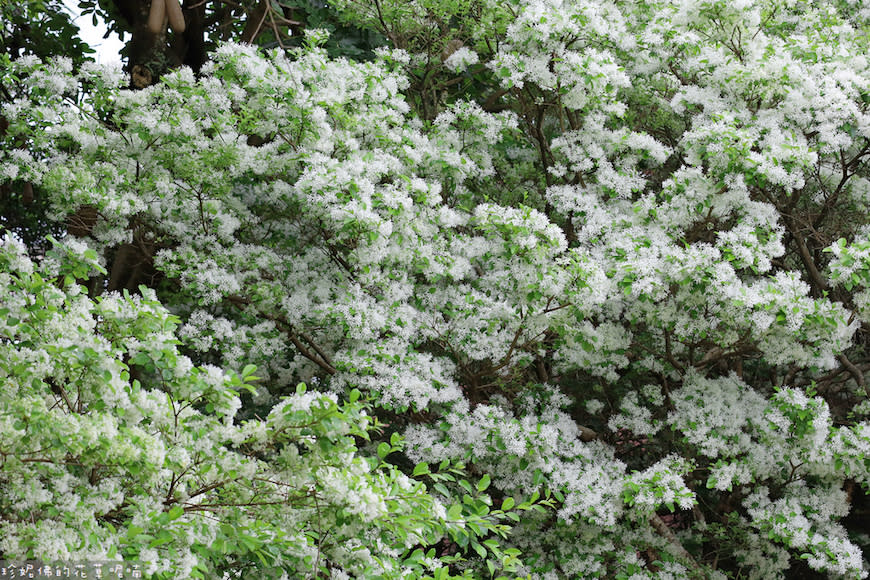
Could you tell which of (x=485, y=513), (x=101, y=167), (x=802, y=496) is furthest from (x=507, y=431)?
(x=101, y=167)

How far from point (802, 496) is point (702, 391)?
0.94 metres

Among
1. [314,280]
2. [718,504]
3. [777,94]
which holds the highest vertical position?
[777,94]

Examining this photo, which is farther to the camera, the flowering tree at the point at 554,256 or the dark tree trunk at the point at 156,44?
the dark tree trunk at the point at 156,44

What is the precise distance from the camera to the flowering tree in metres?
5.07

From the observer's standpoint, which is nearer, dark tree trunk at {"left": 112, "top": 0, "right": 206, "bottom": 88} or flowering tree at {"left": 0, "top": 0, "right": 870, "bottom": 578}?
flowering tree at {"left": 0, "top": 0, "right": 870, "bottom": 578}

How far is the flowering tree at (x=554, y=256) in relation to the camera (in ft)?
16.6

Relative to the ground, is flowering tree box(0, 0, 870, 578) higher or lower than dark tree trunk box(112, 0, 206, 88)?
lower

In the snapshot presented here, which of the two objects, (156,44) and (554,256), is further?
(156,44)

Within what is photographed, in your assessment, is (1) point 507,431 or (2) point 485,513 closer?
(2) point 485,513

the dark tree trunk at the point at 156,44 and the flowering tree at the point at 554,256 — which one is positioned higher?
the dark tree trunk at the point at 156,44

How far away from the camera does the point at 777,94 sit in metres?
5.95

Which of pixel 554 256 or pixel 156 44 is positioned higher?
pixel 156 44

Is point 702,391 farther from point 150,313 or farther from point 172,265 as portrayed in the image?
point 150,313

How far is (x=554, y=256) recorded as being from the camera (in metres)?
5.60
